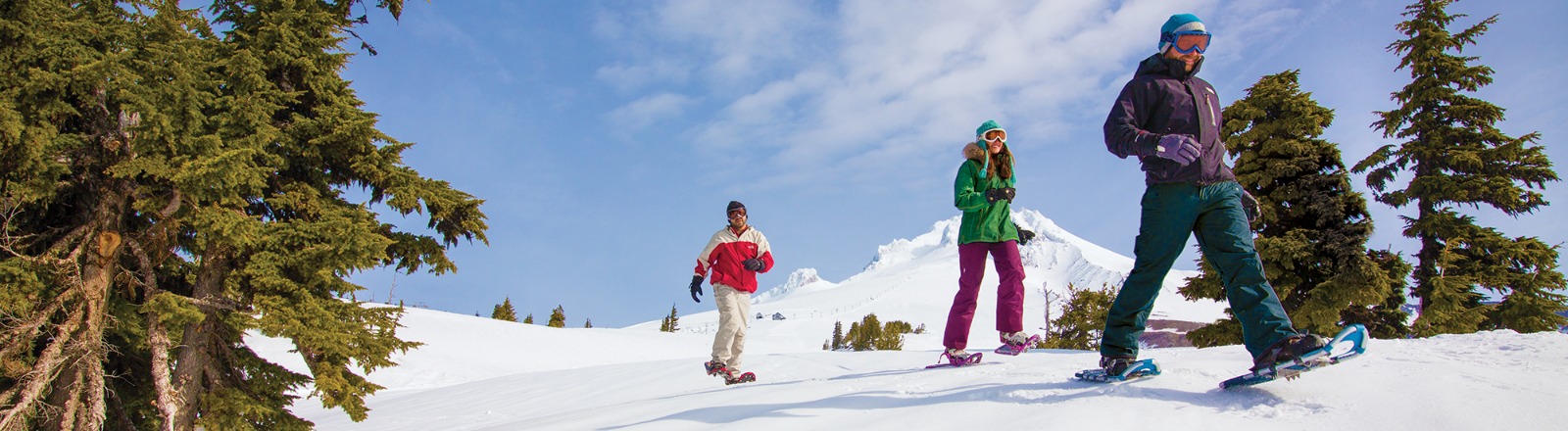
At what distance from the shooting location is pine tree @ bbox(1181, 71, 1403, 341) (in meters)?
13.7

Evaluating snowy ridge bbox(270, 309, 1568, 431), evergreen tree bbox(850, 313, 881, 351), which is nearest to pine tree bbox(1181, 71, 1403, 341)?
snowy ridge bbox(270, 309, 1568, 431)

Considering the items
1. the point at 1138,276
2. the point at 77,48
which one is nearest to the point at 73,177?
the point at 77,48

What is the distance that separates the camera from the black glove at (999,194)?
5.86 metres

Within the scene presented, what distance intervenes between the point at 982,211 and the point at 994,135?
680 mm

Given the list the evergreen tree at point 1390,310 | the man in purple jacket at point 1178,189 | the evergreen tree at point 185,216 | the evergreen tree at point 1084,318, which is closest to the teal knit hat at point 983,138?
the man in purple jacket at point 1178,189

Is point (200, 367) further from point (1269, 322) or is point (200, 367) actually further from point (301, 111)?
point (1269, 322)

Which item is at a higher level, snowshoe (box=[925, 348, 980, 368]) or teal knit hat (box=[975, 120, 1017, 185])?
teal knit hat (box=[975, 120, 1017, 185])

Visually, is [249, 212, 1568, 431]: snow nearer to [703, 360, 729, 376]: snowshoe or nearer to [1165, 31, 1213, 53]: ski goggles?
[703, 360, 729, 376]: snowshoe

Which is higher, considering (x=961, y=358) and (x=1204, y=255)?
(x=1204, y=255)

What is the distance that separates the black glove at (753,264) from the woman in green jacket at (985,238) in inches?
92.0

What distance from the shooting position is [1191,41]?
3.96 meters

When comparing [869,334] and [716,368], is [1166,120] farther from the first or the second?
[869,334]

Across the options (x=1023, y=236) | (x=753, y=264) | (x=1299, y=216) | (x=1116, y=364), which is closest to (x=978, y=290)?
(x=1023, y=236)

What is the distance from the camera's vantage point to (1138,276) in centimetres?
398
